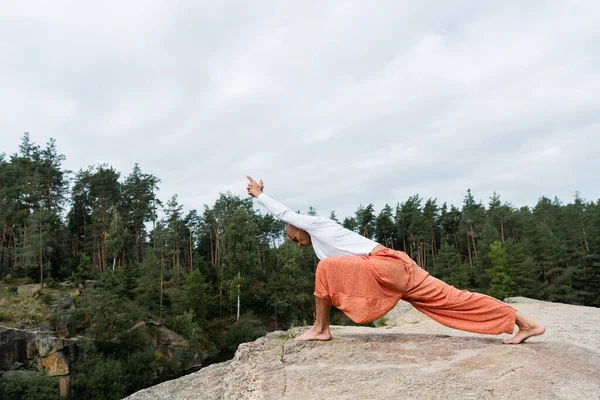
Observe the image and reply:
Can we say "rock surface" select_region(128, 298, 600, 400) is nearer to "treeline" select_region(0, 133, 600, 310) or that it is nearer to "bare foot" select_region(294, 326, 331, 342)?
"bare foot" select_region(294, 326, 331, 342)

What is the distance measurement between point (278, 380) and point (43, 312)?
35085mm

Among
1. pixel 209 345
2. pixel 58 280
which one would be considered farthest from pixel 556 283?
pixel 58 280

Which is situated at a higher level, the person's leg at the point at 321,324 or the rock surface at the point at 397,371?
the person's leg at the point at 321,324

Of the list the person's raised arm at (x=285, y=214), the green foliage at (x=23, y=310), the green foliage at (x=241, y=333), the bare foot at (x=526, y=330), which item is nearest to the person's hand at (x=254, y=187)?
the person's raised arm at (x=285, y=214)

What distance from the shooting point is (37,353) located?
28.4 metres

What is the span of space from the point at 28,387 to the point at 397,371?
2695 centimetres

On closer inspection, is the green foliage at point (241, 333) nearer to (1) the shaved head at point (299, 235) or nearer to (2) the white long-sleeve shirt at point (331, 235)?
(1) the shaved head at point (299, 235)

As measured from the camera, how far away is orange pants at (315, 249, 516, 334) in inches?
184

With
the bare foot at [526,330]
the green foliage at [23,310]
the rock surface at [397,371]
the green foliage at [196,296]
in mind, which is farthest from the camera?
the green foliage at [196,296]

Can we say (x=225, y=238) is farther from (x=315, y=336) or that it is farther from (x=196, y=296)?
(x=315, y=336)

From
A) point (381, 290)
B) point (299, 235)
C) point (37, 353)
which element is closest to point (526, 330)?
point (381, 290)

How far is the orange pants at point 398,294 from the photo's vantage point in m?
4.67

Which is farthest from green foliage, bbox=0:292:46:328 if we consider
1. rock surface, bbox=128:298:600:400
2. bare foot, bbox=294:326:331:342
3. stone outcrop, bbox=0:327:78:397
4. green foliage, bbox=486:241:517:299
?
green foliage, bbox=486:241:517:299

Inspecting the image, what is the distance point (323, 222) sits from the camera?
200 inches
